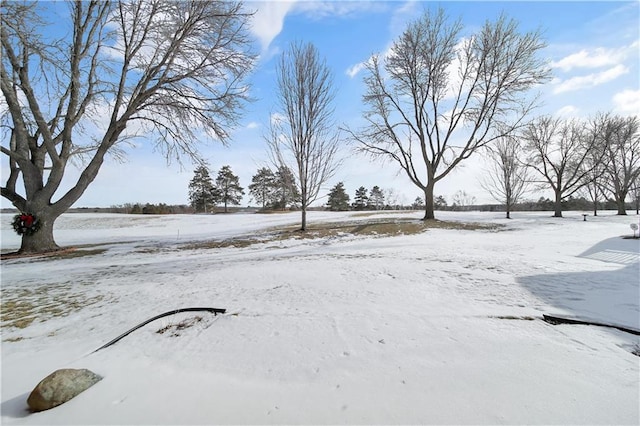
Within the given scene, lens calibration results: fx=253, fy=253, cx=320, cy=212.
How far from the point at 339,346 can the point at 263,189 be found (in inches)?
1928

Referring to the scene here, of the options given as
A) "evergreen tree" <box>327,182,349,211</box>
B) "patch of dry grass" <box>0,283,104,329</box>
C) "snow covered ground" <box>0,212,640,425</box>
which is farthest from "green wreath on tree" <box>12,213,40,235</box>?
"evergreen tree" <box>327,182,349,211</box>

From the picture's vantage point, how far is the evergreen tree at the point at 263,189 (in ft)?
160

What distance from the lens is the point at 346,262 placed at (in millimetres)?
6828

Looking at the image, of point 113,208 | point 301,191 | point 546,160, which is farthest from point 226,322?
point 113,208

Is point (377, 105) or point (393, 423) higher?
point (377, 105)

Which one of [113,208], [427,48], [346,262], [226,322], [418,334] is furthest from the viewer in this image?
[113,208]

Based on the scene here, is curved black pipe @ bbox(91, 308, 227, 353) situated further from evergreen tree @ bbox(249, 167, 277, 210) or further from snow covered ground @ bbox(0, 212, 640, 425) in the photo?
evergreen tree @ bbox(249, 167, 277, 210)

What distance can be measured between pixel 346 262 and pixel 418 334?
3.88m

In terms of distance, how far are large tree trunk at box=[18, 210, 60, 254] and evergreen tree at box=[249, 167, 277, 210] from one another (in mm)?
38925

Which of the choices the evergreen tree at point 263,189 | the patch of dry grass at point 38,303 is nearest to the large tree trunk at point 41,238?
the patch of dry grass at point 38,303

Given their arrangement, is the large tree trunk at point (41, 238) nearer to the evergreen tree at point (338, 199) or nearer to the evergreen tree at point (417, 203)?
the evergreen tree at point (338, 199)

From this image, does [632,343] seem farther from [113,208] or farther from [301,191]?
[113,208]

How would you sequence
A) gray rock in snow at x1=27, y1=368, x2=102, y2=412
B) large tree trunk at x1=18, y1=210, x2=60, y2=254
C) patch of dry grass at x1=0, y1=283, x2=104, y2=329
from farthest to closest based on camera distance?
large tree trunk at x1=18, y1=210, x2=60, y2=254 → patch of dry grass at x1=0, y1=283, x2=104, y2=329 → gray rock in snow at x1=27, y1=368, x2=102, y2=412

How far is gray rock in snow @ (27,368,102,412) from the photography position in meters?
2.05
